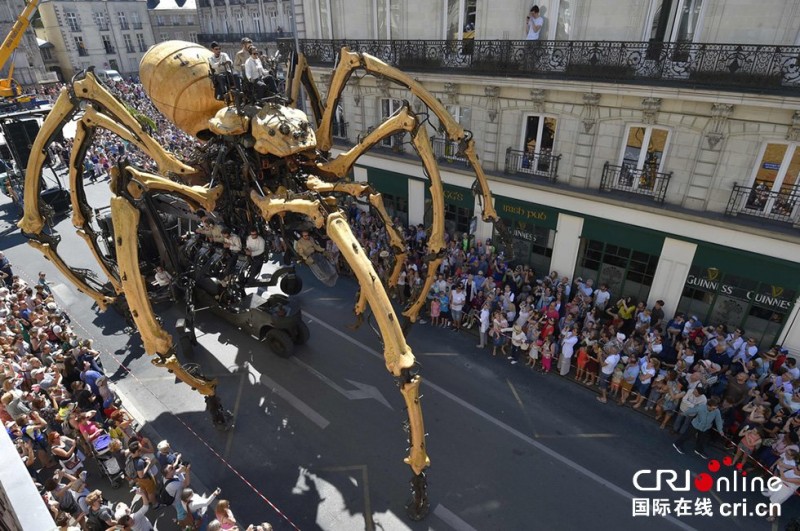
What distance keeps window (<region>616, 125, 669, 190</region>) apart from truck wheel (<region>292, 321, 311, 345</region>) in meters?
11.5

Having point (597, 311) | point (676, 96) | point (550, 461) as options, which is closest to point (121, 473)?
point (550, 461)

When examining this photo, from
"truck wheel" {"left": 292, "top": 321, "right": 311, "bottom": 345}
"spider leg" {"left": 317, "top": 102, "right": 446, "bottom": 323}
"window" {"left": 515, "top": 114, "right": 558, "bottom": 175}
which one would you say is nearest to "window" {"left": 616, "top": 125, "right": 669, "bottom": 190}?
"window" {"left": 515, "top": 114, "right": 558, "bottom": 175}

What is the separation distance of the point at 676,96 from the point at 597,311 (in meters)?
7.02

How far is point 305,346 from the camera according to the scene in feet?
49.2

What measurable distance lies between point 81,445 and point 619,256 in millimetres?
16442

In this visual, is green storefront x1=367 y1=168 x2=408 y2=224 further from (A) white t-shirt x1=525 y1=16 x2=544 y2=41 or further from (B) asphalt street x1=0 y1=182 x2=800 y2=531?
(B) asphalt street x1=0 y1=182 x2=800 y2=531

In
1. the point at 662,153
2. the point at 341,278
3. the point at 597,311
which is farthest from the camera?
the point at 341,278

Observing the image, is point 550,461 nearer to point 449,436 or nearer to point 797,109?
point 449,436

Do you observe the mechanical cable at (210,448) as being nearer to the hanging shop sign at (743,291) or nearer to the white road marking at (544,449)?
the white road marking at (544,449)

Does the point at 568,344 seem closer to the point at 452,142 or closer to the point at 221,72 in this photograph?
the point at 452,142

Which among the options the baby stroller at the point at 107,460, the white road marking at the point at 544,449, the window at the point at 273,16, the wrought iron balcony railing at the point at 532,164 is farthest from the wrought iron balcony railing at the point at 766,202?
the window at the point at 273,16

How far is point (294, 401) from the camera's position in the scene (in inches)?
503

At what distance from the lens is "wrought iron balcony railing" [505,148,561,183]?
1694 cm

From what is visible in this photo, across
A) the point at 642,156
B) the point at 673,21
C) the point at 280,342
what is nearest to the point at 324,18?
the point at 673,21
